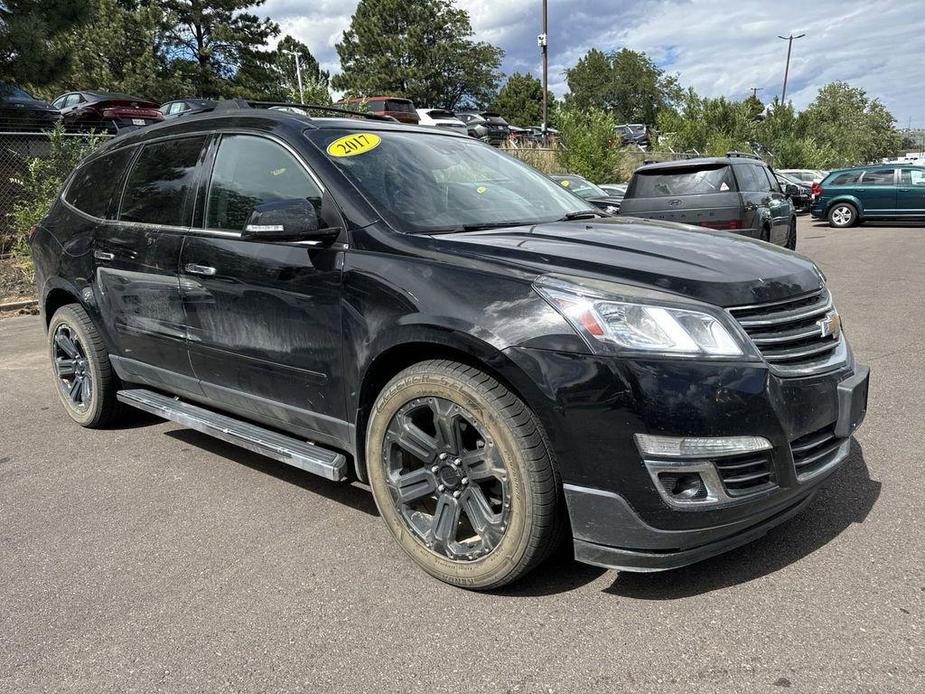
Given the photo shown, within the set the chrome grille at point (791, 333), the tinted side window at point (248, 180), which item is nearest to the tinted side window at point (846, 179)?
the chrome grille at point (791, 333)

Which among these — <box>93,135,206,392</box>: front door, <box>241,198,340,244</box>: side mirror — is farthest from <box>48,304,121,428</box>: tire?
<box>241,198,340,244</box>: side mirror

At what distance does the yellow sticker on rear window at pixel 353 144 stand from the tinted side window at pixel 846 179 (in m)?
20.2

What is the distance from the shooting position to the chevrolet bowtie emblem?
264 centimetres

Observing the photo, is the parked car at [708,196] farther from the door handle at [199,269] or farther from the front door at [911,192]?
the front door at [911,192]

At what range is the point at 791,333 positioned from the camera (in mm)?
2484

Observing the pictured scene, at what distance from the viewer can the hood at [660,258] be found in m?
2.41

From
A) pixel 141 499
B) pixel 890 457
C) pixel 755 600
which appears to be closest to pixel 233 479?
pixel 141 499

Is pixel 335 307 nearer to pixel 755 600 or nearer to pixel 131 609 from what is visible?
pixel 131 609

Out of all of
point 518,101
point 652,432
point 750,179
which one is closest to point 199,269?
point 652,432

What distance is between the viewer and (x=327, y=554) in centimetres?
296

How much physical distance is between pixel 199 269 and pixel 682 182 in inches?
315

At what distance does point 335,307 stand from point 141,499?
1619 mm

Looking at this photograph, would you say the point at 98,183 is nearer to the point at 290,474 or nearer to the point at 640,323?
the point at 290,474

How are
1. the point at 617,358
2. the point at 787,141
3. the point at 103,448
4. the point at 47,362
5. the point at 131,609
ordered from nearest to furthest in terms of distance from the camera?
the point at 617,358 < the point at 131,609 < the point at 103,448 < the point at 47,362 < the point at 787,141
